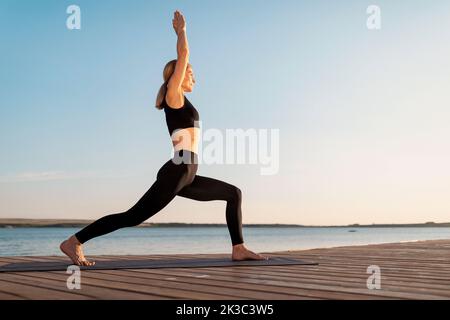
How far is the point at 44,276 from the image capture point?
4086 mm

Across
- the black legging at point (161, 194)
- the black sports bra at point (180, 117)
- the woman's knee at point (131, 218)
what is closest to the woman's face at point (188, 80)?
the black sports bra at point (180, 117)

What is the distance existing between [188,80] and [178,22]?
58 centimetres

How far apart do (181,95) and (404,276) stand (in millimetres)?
2459

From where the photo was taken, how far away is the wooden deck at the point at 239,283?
2.91 metres

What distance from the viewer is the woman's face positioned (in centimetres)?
509

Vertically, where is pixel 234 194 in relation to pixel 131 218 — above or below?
above

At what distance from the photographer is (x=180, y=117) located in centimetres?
493

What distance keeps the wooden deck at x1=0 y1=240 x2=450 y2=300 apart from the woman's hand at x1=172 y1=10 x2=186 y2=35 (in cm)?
209

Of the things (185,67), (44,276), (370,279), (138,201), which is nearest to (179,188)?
(138,201)

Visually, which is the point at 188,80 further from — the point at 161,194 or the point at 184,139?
the point at 161,194
